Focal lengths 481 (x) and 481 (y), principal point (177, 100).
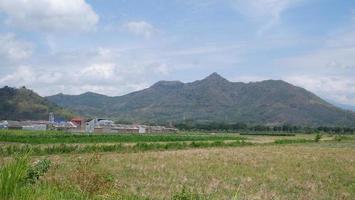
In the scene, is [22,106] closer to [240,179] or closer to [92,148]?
[92,148]

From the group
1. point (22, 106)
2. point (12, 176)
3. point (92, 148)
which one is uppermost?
point (22, 106)

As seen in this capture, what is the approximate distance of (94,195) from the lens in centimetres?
828

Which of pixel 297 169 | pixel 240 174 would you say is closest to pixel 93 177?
pixel 240 174

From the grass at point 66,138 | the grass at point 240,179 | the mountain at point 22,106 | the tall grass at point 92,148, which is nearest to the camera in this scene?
the grass at point 240,179

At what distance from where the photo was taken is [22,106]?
7308 inches

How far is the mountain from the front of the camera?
17962cm

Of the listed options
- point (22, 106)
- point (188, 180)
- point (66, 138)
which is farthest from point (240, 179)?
point (22, 106)

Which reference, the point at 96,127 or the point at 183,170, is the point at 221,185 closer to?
the point at 183,170

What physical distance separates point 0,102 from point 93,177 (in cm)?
18131

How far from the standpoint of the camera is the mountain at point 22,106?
7072 inches

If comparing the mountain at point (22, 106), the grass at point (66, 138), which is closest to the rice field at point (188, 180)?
the grass at point (66, 138)

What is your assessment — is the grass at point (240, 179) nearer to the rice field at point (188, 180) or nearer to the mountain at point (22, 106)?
the rice field at point (188, 180)

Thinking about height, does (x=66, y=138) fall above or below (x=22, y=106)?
below

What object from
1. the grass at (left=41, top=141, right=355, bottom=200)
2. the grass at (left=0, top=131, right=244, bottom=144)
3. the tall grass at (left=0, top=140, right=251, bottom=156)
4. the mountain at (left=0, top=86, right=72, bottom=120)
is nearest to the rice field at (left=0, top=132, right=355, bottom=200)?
the grass at (left=41, top=141, right=355, bottom=200)
